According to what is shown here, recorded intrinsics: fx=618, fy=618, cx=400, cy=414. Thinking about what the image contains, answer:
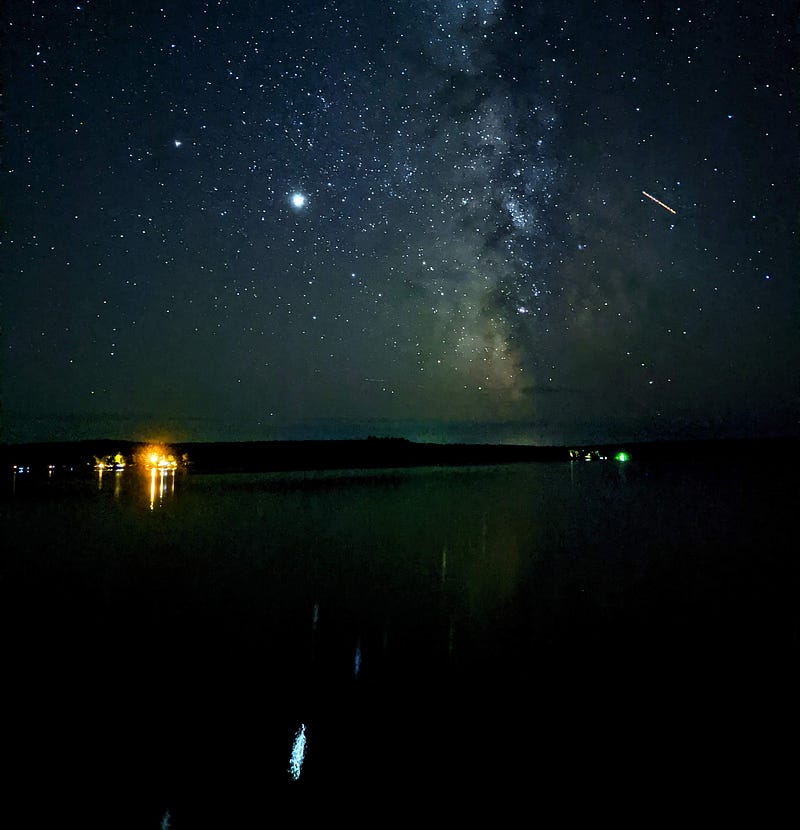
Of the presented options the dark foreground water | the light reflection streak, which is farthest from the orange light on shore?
the light reflection streak

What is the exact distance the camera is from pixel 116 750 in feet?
14.5

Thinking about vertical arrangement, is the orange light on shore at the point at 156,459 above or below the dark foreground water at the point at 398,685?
below

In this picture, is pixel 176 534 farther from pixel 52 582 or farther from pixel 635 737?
pixel 635 737

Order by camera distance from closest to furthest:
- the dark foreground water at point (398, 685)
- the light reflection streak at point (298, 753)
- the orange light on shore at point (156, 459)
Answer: the dark foreground water at point (398, 685) → the light reflection streak at point (298, 753) → the orange light on shore at point (156, 459)

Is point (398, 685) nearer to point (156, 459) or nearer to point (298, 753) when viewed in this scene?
point (298, 753)

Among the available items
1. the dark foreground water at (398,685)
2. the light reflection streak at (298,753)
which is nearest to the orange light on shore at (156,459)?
the dark foreground water at (398,685)

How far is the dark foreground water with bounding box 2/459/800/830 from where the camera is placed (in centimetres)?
383

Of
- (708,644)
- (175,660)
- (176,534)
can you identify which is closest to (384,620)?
(175,660)

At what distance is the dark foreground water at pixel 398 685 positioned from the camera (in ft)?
12.6

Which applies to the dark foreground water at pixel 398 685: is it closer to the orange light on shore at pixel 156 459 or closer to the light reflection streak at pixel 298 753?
the light reflection streak at pixel 298 753

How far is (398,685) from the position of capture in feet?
18.3

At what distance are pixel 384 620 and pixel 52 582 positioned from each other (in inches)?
236

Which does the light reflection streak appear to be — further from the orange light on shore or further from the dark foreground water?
the orange light on shore

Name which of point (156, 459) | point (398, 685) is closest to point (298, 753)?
point (398, 685)
